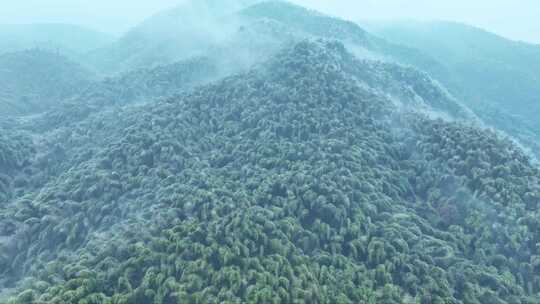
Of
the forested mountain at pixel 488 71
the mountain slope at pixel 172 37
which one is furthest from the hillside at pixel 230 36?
the forested mountain at pixel 488 71

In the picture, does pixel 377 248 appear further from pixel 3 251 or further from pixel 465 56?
pixel 465 56

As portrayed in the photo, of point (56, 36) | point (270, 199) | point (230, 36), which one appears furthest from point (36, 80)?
point (56, 36)

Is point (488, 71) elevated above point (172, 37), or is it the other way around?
point (488, 71)

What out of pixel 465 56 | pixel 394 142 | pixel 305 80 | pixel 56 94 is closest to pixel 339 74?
pixel 305 80

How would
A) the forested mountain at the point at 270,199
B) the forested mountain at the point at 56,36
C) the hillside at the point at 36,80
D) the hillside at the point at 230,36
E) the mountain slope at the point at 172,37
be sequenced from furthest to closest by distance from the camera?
1. the forested mountain at the point at 56,36
2. the mountain slope at the point at 172,37
3. the hillside at the point at 230,36
4. the hillside at the point at 36,80
5. the forested mountain at the point at 270,199

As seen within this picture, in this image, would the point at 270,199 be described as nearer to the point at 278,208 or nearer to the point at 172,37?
the point at 278,208

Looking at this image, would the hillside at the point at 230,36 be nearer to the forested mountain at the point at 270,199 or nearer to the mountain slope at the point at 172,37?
the mountain slope at the point at 172,37
